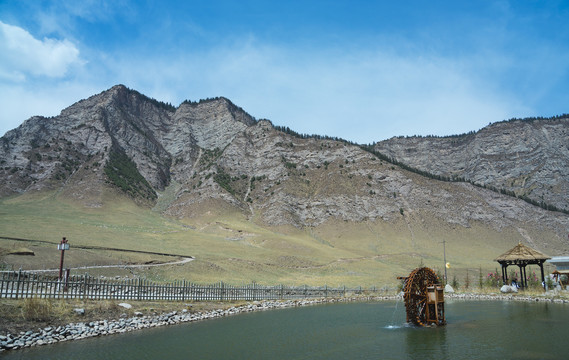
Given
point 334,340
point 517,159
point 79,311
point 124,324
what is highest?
point 517,159

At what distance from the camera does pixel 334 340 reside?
23047 millimetres

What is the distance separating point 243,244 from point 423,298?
185 ft

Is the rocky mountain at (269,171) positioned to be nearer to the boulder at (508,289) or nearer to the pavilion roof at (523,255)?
the boulder at (508,289)

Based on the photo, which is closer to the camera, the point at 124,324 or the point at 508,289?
the point at 124,324

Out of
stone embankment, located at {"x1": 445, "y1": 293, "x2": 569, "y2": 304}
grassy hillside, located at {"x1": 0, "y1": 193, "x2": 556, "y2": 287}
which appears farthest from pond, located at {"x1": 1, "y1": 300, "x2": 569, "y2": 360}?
grassy hillside, located at {"x1": 0, "y1": 193, "x2": 556, "y2": 287}

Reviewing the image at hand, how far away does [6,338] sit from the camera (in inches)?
707

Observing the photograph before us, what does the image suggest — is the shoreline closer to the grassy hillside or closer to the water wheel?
the grassy hillside

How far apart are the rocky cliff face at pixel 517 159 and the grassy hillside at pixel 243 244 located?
56.7 meters

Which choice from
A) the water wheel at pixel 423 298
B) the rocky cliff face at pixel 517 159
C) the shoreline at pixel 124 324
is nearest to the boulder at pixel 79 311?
the shoreline at pixel 124 324

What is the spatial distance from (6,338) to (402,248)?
8941 centimetres

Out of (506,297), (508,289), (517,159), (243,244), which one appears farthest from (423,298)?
(517,159)

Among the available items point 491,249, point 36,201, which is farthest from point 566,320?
point 36,201

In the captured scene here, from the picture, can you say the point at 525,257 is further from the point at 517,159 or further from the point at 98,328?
the point at 517,159

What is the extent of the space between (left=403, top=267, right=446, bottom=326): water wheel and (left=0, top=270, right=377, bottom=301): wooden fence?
15901 mm
